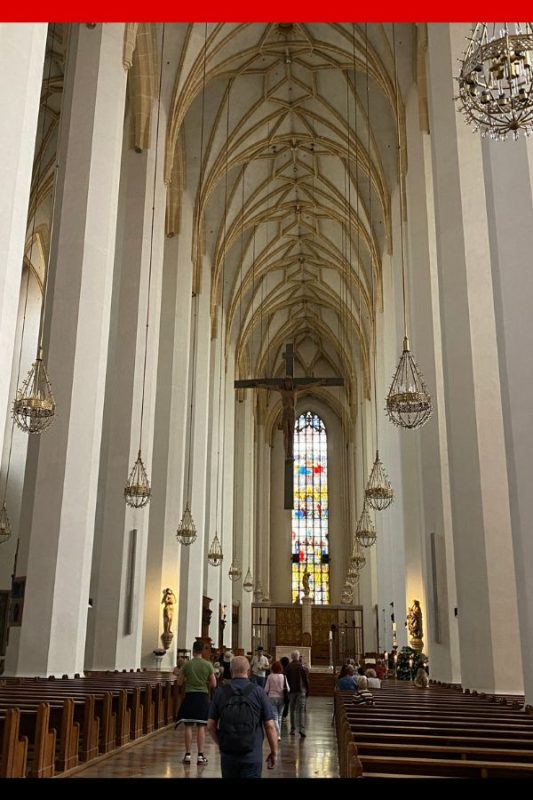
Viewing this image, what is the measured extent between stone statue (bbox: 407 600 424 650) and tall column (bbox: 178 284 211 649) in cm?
590

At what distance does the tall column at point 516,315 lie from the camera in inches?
250

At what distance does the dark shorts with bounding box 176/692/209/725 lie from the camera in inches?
294

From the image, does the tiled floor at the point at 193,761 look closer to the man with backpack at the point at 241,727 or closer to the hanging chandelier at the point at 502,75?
the man with backpack at the point at 241,727

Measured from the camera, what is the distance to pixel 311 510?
124 feet

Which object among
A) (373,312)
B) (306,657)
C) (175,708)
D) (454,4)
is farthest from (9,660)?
(373,312)

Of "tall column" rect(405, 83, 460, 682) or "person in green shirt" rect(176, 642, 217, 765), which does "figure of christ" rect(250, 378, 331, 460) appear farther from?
"person in green shirt" rect(176, 642, 217, 765)

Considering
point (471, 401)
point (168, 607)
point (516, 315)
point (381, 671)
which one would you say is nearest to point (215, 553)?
point (168, 607)

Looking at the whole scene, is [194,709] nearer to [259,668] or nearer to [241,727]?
[241,727]

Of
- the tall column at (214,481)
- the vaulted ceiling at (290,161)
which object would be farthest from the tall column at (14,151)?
the tall column at (214,481)

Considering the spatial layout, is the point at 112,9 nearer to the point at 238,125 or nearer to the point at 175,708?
the point at 175,708

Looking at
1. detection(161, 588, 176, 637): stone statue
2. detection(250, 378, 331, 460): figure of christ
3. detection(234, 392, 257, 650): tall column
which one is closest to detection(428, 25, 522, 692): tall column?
detection(250, 378, 331, 460): figure of christ

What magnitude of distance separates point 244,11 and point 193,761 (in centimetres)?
714

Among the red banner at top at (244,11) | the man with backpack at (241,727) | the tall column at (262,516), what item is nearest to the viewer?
the man with backpack at (241,727)

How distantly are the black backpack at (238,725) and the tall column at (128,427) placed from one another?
31.9 ft
